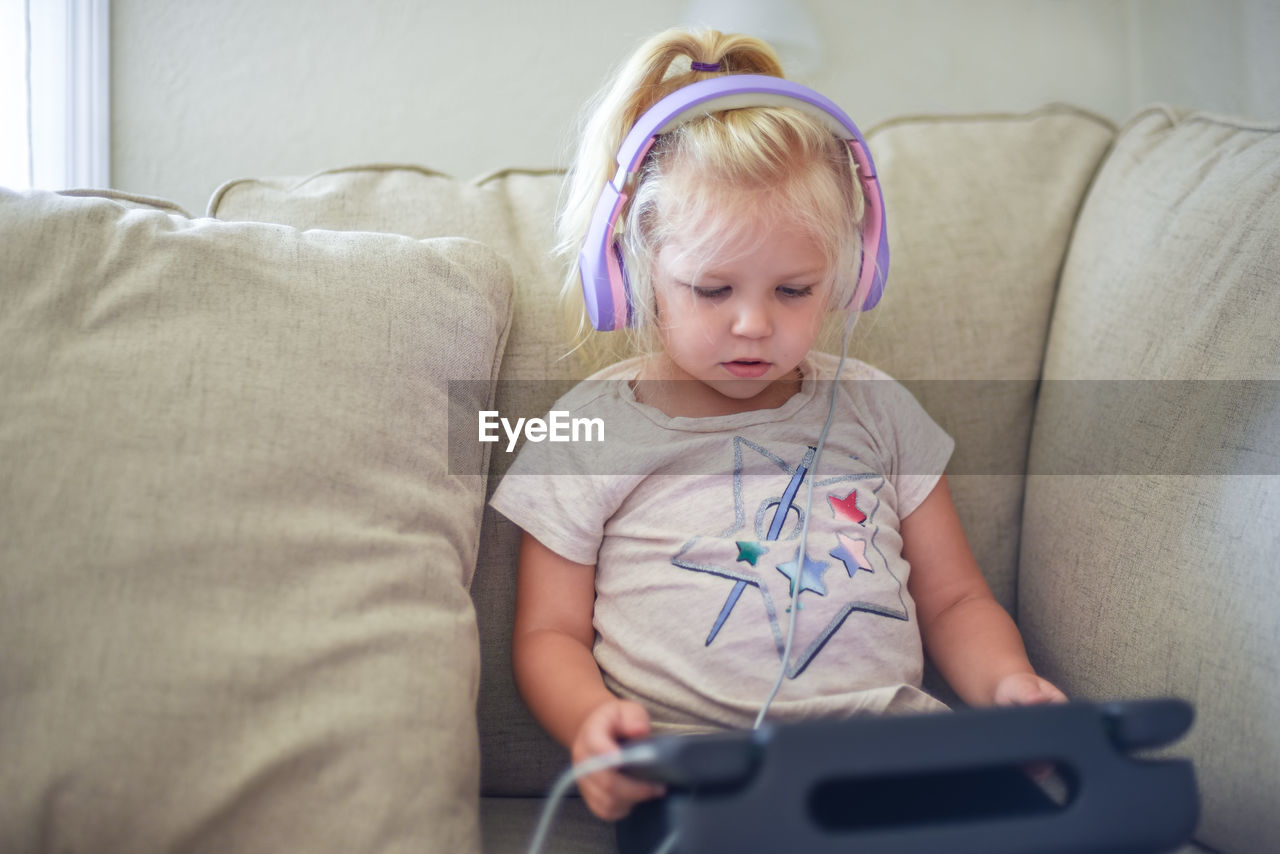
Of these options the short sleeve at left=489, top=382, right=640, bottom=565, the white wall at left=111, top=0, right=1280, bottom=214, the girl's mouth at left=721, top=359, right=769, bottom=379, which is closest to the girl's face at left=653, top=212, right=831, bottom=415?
the girl's mouth at left=721, top=359, right=769, bottom=379

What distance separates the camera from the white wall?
1.20m

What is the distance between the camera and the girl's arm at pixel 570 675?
0.62 m

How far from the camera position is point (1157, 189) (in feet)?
3.00

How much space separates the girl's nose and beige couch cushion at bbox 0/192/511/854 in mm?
274

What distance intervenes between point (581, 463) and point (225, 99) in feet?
2.63

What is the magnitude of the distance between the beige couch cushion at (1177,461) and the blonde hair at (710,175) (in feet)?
0.95

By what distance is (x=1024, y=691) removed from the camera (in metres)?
0.73

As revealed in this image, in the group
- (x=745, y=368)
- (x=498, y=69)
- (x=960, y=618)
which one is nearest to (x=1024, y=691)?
(x=960, y=618)

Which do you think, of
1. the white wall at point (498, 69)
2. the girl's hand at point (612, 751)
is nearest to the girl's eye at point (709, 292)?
the girl's hand at point (612, 751)

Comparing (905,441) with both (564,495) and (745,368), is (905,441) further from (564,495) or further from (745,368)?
(564,495)

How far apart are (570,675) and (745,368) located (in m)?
0.32

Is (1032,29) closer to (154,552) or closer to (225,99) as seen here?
(225,99)

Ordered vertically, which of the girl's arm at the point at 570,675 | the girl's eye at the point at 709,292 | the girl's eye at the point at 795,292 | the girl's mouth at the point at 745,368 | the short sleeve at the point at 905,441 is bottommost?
the girl's arm at the point at 570,675

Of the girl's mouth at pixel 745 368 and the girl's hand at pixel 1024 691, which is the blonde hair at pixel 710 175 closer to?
the girl's mouth at pixel 745 368
